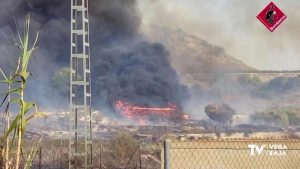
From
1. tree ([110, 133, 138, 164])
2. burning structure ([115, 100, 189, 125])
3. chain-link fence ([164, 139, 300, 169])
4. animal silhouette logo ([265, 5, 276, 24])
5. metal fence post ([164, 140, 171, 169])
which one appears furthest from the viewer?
burning structure ([115, 100, 189, 125])

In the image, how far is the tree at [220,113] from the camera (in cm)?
6938

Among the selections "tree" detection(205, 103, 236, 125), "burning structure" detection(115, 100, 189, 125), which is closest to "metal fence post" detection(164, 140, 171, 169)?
"burning structure" detection(115, 100, 189, 125)

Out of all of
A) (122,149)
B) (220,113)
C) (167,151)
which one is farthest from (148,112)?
(167,151)

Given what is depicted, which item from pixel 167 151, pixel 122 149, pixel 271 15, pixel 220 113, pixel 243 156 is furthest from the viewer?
pixel 220 113

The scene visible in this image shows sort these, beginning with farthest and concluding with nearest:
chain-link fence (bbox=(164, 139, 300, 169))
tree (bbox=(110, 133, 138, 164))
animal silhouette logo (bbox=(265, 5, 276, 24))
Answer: animal silhouette logo (bbox=(265, 5, 276, 24))
tree (bbox=(110, 133, 138, 164))
chain-link fence (bbox=(164, 139, 300, 169))

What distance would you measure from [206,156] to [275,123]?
213 feet

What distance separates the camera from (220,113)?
2808 inches

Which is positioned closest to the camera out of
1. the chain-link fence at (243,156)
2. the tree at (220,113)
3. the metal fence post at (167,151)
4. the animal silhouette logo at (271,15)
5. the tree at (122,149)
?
the metal fence post at (167,151)

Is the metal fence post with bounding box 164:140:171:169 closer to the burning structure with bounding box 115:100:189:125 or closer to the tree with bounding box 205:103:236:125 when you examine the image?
the burning structure with bounding box 115:100:189:125

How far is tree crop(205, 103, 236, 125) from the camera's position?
6938cm

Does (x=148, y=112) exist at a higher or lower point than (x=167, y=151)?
higher

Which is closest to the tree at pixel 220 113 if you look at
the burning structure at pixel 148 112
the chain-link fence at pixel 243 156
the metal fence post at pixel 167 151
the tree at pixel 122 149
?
the burning structure at pixel 148 112

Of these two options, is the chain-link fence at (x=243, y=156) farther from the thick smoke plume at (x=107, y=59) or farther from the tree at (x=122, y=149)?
the thick smoke plume at (x=107, y=59)

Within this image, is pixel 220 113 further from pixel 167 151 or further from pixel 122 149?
pixel 167 151
